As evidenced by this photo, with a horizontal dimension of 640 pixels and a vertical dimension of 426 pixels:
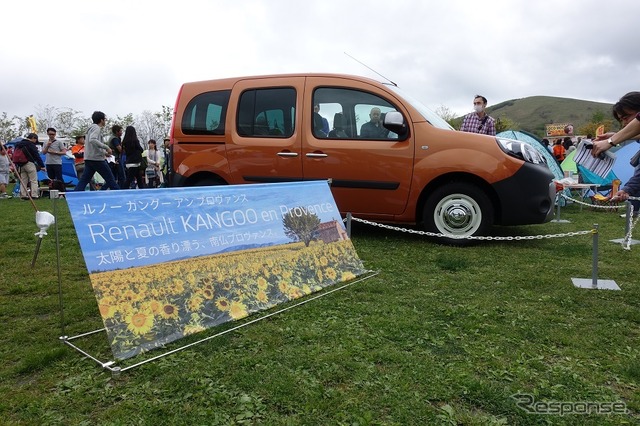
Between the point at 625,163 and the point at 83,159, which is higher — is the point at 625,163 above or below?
below

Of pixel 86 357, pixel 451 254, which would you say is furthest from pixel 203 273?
pixel 451 254

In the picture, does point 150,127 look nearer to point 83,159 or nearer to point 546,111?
point 83,159

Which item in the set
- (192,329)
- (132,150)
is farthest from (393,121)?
(132,150)

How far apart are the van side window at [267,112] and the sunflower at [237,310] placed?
10.00 feet

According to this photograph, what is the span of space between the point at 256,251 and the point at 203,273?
1.82ft

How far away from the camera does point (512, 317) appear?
123 inches

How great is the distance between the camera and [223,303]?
119 inches

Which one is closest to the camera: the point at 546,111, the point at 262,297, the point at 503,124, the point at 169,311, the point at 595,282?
the point at 169,311

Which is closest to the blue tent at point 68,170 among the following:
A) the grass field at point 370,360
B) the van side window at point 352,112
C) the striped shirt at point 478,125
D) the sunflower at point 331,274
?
the van side window at point 352,112

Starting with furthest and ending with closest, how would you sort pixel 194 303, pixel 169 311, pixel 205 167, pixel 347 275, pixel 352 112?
pixel 205 167
pixel 352 112
pixel 347 275
pixel 194 303
pixel 169 311

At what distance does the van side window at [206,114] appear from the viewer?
592 cm

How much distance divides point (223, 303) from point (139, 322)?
0.61 metres

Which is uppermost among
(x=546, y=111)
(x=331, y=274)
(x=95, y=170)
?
(x=546, y=111)

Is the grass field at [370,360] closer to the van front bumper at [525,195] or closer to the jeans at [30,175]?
the van front bumper at [525,195]
